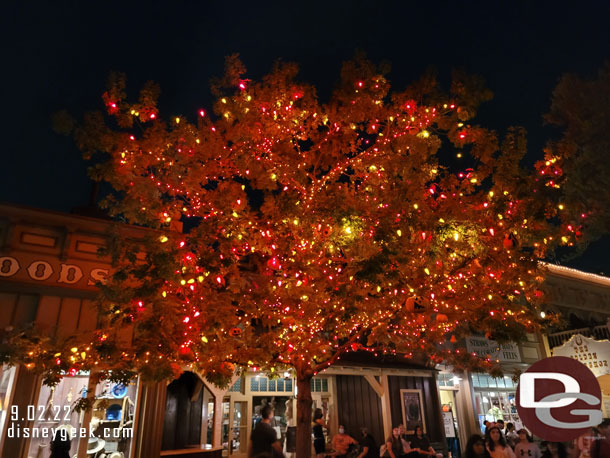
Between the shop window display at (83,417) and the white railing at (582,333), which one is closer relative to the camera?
the shop window display at (83,417)

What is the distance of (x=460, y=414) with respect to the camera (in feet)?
53.6

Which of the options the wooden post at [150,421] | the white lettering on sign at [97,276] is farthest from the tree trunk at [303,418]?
the white lettering on sign at [97,276]

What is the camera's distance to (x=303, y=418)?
833cm

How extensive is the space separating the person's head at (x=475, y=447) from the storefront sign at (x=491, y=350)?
988 centimetres

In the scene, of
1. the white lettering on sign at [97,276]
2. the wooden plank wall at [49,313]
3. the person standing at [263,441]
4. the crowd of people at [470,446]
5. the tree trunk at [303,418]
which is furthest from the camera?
the white lettering on sign at [97,276]

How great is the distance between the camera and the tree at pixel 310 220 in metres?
7.20

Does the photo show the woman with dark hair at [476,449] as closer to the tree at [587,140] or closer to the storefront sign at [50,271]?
the tree at [587,140]

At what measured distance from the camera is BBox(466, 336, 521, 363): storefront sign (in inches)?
646

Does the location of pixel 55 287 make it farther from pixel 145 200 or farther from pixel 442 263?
pixel 442 263

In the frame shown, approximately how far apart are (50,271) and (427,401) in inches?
490

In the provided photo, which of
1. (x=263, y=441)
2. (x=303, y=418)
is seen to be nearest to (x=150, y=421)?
(x=303, y=418)

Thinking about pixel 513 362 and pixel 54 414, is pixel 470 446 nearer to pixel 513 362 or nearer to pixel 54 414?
pixel 54 414

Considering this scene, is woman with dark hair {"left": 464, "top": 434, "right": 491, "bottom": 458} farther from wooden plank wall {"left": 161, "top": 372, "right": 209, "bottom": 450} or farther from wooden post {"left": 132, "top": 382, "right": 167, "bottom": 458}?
wooden plank wall {"left": 161, "top": 372, "right": 209, "bottom": 450}

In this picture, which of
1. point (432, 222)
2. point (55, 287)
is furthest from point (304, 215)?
point (55, 287)
